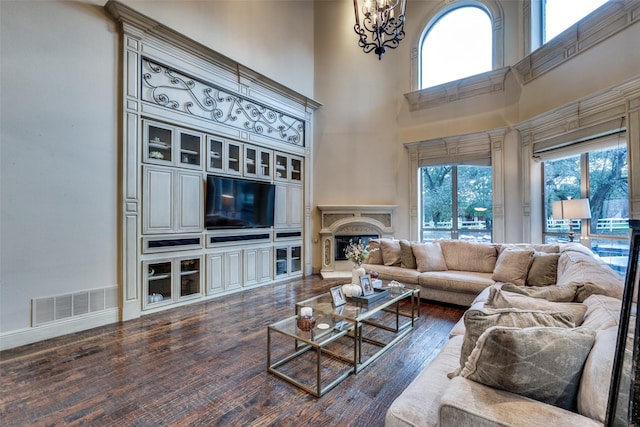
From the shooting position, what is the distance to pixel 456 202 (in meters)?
5.98

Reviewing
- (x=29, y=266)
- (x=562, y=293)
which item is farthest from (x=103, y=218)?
(x=562, y=293)

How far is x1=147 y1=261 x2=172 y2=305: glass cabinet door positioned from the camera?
386cm

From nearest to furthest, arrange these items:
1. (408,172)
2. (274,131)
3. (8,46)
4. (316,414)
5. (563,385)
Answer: (563,385) → (316,414) → (8,46) → (274,131) → (408,172)

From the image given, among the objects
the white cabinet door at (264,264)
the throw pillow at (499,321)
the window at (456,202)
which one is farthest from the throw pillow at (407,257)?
the throw pillow at (499,321)

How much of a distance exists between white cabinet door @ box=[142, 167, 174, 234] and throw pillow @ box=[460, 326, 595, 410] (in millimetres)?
3899

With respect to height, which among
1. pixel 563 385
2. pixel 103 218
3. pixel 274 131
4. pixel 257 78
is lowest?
pixel 563 385

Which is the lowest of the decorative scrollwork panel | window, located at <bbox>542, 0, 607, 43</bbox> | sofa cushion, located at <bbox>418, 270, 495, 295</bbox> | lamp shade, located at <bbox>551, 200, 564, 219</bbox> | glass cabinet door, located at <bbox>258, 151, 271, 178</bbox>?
sofa cushion, located at <bbox>418, 270, 495, 295</bbox>

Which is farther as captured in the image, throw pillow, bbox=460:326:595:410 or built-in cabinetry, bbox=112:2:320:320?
built-in cabinetry, bbox=112:2:320:320

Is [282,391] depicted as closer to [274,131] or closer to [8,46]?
[8,46]

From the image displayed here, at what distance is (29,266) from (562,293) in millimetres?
4677

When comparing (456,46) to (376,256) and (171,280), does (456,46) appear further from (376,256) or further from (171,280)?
(171,280)

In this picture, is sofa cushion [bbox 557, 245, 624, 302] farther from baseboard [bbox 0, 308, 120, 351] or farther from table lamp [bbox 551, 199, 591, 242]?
baseboard [bbox 0, 308, 120, 351]

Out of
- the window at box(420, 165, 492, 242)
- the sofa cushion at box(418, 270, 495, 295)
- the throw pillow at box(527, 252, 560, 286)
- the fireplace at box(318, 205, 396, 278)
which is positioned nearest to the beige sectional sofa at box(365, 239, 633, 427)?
the throw pillow at box(527, 252, 560, 286)

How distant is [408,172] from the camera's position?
6.34 metres
